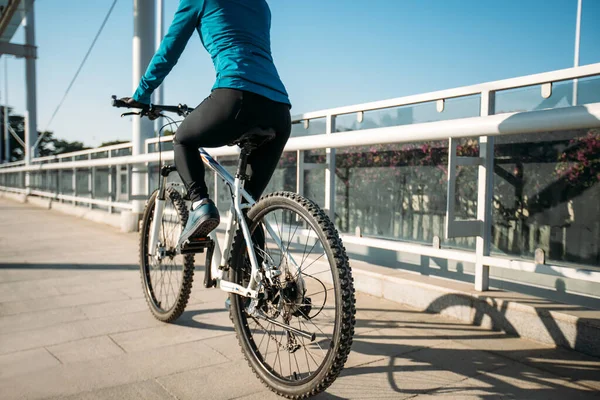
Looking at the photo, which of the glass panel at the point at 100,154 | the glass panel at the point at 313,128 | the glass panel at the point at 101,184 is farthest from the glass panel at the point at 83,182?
the glass panel at the point at 313,128

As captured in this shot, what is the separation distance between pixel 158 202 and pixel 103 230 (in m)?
5.60

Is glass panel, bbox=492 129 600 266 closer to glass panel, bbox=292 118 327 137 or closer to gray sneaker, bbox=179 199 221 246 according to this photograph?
glass panel, bbox=292 118 327 137

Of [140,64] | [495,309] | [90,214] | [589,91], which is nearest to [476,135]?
[589,91]

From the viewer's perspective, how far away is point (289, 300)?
215 centimetres

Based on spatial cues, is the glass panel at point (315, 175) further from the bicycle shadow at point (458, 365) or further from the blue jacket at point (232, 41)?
the blue jacket at point (232, 41)

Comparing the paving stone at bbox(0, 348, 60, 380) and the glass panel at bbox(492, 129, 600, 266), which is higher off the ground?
the glass panel at bbox(492, 129, 600, 266)

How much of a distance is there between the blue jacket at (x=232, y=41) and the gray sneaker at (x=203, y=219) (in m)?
0.58

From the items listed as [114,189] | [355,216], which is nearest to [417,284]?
[355,216]

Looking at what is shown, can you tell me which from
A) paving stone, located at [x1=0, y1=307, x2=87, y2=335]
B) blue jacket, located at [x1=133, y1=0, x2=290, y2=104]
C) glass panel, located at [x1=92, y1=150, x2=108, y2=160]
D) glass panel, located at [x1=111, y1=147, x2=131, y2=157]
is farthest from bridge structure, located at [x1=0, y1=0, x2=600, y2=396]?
glass panel, located at [x1=92, y1=150, x2=108, y2=160]

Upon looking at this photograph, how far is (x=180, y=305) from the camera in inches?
123

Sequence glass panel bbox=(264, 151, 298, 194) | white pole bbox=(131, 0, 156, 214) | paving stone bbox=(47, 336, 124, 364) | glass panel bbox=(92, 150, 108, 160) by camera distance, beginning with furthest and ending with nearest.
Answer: glass panel bbox=(92, 150, 108, 160) → white pole bbox=(131, 0, 156, 214) → glass panel bbox=(264, 151, 298, 194) → paving stone bbox=(47, 336, 124, 364)

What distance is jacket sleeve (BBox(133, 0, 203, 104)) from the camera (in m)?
2.42

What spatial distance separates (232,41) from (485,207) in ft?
5.96

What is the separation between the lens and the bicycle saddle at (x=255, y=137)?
92.7 inches
